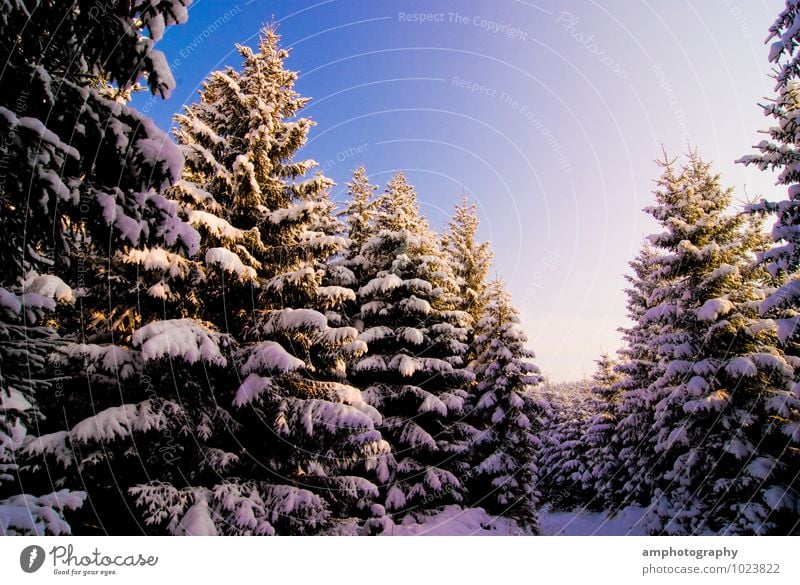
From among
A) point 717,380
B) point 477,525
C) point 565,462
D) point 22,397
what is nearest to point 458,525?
point 477,525

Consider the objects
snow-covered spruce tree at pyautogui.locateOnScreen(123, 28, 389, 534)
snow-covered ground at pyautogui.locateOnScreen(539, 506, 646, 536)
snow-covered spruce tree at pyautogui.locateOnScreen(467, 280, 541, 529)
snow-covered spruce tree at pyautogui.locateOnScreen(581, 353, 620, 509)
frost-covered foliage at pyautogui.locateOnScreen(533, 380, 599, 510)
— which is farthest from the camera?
frost-covered foliage at pyautogui.locateOnScreen(533, 380, 599, 510)

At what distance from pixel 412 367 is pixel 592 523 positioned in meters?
22.2

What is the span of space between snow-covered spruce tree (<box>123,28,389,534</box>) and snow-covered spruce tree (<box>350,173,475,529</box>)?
2.72m

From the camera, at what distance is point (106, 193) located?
13.6ft

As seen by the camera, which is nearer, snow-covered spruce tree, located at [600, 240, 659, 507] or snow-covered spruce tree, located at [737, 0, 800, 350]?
snow-covered spruce tree, located at [737, 0, 800, 350]

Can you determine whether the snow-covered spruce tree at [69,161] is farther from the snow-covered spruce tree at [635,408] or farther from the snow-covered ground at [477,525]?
the snow-covered spruce tree at [635,408]

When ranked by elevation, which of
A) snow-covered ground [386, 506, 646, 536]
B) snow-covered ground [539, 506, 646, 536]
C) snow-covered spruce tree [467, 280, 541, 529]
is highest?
snow-covered spruce tree [467, 280, 541, 529]

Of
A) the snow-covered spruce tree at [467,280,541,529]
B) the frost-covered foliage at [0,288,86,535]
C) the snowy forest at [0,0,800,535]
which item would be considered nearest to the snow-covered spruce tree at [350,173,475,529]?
the snowy forest at [0,0,800,535]

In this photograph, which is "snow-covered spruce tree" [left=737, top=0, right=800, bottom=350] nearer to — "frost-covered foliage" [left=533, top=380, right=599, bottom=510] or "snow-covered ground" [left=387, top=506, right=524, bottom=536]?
"snow-covered ground" [left=387, top=506, right=524, bottom=536]

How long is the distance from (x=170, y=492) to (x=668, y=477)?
1553cm

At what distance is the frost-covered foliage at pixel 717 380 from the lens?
1097 centimetres

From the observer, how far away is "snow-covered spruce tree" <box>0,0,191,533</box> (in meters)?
3.82

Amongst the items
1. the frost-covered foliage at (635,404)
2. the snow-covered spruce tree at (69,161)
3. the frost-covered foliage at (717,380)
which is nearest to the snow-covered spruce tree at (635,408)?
the frost-covered foliage at (635,404)

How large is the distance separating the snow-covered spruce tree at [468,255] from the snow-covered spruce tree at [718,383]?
9.90 metres
